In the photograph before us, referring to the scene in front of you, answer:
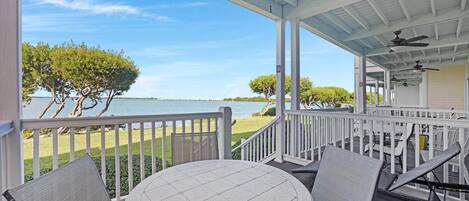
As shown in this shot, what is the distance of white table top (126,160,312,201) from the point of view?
121 centimetres

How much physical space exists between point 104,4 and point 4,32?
11.4m

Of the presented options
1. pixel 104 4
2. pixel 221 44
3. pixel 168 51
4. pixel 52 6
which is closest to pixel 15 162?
pixel 52 6

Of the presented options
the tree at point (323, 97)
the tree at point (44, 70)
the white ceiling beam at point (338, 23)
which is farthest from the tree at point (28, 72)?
the tree at point (323, 97)

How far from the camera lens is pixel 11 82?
5.93ft

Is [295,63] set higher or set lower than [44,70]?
lower

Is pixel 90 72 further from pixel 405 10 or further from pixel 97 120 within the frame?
pixel 405 10

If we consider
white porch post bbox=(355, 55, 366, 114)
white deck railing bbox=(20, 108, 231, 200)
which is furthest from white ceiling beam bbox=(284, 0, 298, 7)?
white porch post bbox=(355, 55, 366, 114)

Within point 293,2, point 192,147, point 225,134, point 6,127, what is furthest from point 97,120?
point 293,2

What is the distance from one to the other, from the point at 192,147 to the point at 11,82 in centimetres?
144

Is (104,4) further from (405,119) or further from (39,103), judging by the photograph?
(405,119)

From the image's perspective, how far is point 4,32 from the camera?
5.82ft

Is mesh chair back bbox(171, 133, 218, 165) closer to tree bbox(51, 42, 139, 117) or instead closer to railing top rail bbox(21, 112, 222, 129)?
railing top rail bbox(21, 112, 222, 129)

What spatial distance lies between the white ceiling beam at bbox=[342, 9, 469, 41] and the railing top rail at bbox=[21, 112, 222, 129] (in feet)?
17.6

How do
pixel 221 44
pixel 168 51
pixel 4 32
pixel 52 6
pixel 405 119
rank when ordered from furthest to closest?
pixel 221 44
pixel 168 51
pixel 52 6
pixel 405 119
pixel 4 32
